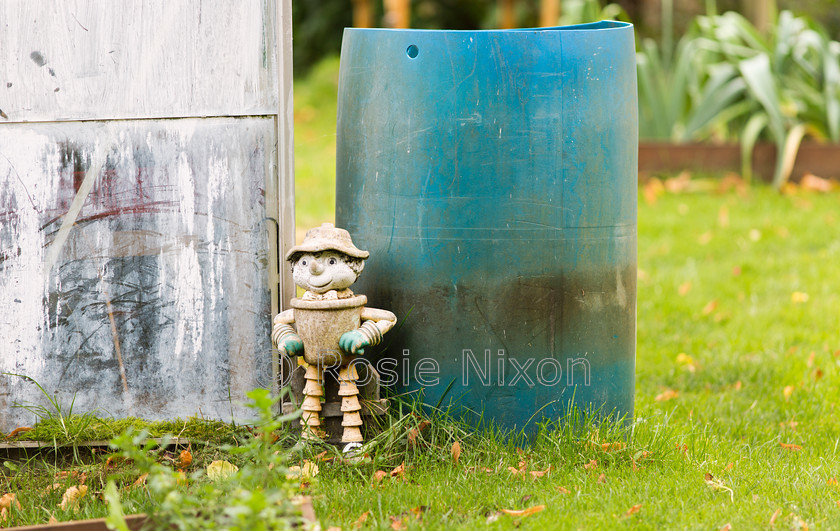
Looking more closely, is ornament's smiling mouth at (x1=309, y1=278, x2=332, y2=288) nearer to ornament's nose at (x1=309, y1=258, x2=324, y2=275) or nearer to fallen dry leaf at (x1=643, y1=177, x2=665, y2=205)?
ornament's nose at (x1=309, y1=258, x2=324, y2=275)

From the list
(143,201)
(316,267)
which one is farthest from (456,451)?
(143,201)

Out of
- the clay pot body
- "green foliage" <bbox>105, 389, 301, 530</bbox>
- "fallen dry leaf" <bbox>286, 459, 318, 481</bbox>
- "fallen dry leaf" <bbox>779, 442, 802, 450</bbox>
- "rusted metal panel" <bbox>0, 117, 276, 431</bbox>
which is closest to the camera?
"green foliage" <bbox>105, 389, 301, 530</bbox>

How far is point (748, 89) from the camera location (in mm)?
7391

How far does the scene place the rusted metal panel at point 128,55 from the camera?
2.76 metres

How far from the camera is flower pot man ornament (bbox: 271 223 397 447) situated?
2605 mm

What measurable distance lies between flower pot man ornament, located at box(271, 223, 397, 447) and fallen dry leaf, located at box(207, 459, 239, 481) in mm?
248

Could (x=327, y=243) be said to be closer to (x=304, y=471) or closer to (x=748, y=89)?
(x=304, y=471)

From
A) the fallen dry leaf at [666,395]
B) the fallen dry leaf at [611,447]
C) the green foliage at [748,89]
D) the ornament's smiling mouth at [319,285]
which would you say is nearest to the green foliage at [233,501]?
the ornament's smiling mouth at [319,285]

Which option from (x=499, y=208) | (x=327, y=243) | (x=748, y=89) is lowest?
(x=327, y=243)

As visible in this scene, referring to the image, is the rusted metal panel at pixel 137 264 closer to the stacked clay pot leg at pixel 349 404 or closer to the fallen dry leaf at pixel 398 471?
the stacked clay pot leg at pixel 349 404

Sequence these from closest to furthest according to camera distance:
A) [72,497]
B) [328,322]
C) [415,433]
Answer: [72,497], [328,322], [415,433]

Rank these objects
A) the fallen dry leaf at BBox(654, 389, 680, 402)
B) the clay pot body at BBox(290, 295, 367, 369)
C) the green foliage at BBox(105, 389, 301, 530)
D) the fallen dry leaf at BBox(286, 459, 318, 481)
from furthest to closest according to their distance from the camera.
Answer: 1. the fallen dry leaf at BBox(654, 389, 680, 402)
2. the clay pot body at BBox(290, 295, 367, 369)
3. the fallen dry leaf at BBox(286, 459, 318, 481)
4. the green foliage at BBox(105, 389, 301, 530)

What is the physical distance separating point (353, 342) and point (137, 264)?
81 cm

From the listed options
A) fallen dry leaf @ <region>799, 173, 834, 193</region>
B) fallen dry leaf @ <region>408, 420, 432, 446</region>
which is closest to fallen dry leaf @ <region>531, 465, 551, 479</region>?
fallen dry leaf @ <region>408, 420, 432, 446</region>
